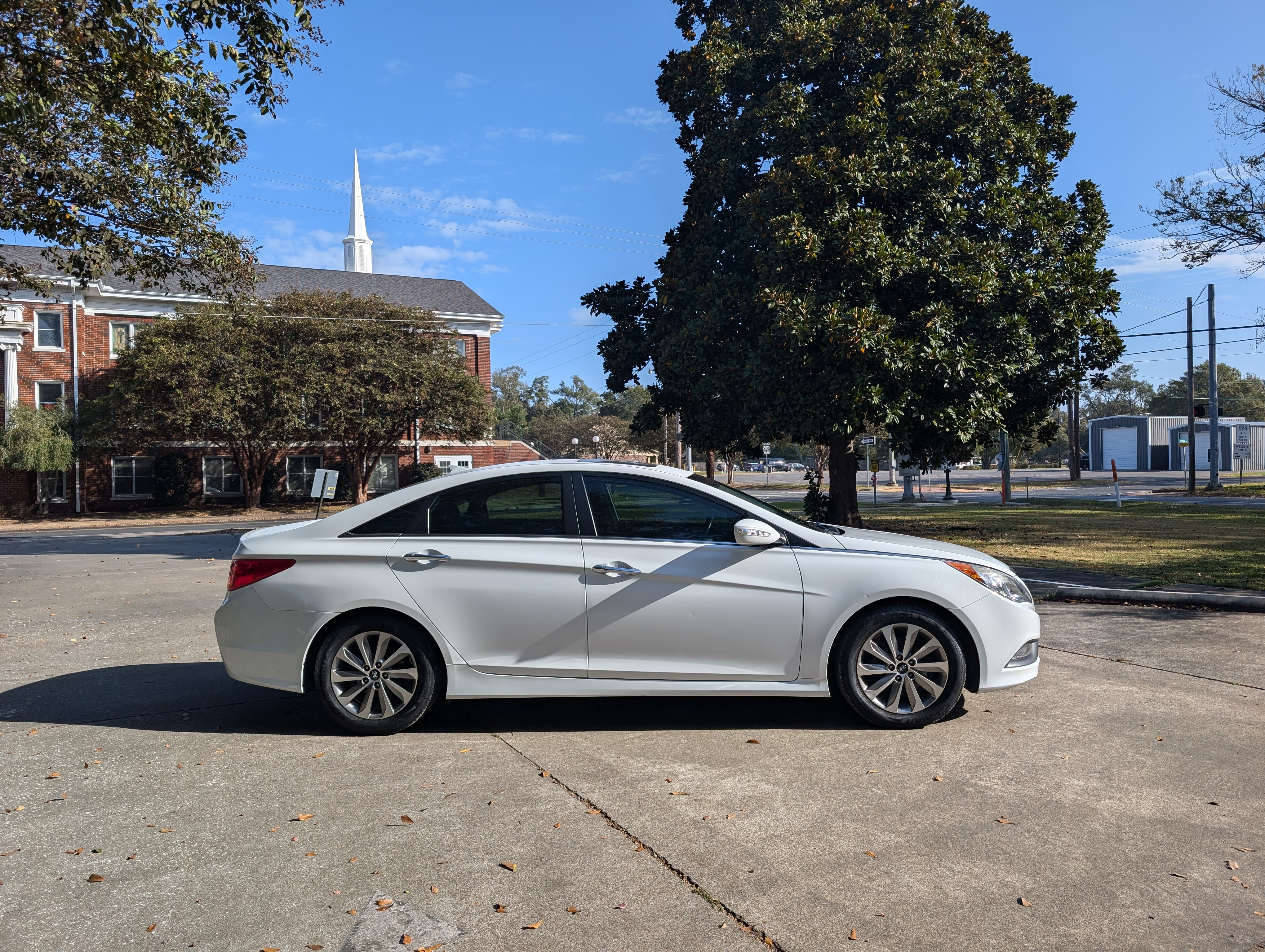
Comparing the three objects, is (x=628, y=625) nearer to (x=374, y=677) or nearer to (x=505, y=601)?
(x=505, y=601)

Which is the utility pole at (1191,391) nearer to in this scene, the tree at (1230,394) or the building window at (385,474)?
the building window at (385,474)

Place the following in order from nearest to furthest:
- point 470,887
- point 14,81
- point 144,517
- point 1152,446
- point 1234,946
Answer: point 1234,946 < point 470,887 < point 14,81 < point 144,517 < point 1152,446

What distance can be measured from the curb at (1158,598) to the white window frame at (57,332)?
132ft

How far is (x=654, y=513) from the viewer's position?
547cm

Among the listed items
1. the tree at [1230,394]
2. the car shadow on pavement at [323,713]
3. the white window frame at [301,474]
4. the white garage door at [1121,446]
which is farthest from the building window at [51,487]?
the tree at [1230,394]

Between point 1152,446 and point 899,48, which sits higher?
point 899,48

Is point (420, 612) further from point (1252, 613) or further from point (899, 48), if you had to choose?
point (899, 48)

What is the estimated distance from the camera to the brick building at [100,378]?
3650 centimetres

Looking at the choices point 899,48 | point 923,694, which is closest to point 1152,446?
point 899,48

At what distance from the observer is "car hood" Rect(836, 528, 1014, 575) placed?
5.39 meters

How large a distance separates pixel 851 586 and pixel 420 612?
8.11ft

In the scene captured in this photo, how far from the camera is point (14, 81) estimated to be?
10016 mm

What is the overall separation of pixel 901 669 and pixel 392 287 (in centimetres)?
4611

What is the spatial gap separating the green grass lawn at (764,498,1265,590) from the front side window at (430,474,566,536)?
5109 mm
